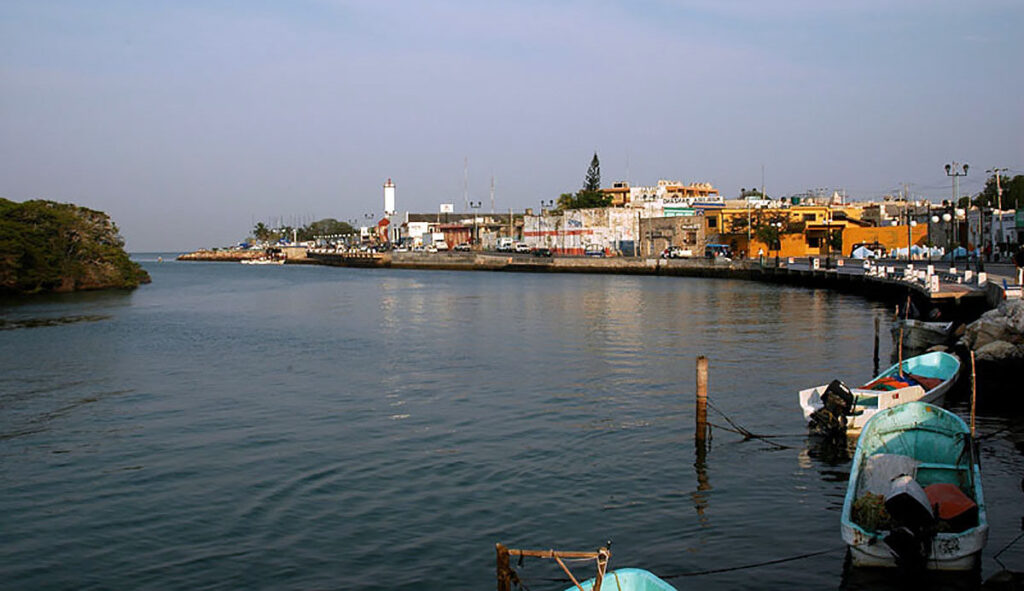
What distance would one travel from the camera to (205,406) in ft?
81.2

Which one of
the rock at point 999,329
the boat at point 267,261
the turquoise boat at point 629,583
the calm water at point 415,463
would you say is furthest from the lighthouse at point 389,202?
the turquoise boat at point 629,583

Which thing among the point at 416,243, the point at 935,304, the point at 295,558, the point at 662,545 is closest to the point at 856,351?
the point at 935,304

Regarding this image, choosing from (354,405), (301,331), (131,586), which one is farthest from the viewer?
(301,331)

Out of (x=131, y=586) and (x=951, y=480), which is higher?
(x=951, y=480)

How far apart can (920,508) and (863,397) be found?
901 cm

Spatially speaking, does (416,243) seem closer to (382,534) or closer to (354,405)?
(354,405)

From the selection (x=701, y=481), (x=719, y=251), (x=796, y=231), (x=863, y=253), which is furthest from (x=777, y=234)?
(x=701, y=481)

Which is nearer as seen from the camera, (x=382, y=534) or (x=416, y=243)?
(x=382, y=534)

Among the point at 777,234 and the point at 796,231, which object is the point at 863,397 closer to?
the point at 796,231

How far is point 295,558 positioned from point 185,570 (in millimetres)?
1555

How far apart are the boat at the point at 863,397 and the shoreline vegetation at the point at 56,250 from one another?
235 feet

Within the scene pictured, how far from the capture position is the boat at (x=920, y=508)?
11578 mm

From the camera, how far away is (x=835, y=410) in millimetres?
18984

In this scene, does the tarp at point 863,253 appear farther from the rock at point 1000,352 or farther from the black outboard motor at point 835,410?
the black outboard motor at point 835,410
